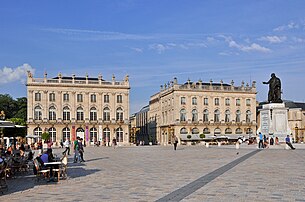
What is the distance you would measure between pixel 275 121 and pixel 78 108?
48.0 metres

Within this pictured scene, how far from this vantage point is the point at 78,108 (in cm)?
7825

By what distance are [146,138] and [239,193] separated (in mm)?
100652

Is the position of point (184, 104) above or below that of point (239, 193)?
above

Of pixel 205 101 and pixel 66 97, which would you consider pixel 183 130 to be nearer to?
pixel 205 101

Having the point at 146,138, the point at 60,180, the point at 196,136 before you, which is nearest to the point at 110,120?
the point at 196,136

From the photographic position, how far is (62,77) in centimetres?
7894

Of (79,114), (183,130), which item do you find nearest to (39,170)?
(79,114)

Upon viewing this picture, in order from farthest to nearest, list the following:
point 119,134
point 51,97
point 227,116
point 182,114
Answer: point 227,116 < point 182,114 < point 119,134 < point 51,97

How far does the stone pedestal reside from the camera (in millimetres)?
36875

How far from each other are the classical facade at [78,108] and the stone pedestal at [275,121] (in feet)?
140

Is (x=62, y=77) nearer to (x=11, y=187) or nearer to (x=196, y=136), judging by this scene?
(x=196, y=136)

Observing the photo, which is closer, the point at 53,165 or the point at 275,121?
the point at 53,165

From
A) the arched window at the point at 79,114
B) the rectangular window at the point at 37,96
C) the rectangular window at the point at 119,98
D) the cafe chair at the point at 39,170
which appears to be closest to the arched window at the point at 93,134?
the arched window at the point at 79,114

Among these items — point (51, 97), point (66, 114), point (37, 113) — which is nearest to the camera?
point (37, 113)
